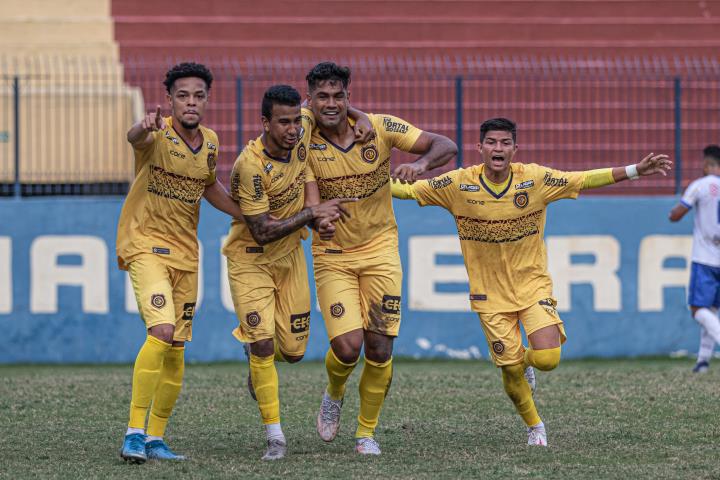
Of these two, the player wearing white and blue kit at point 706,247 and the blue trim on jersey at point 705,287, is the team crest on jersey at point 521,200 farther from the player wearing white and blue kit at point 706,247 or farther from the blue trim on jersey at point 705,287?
the blue trim on jersey at point 705,287

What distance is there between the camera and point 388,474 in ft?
21.4

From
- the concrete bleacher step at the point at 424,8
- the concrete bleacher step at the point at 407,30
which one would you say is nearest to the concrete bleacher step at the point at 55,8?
the concrete bleacher step at the point at 424,8

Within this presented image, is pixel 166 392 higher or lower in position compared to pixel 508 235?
lower

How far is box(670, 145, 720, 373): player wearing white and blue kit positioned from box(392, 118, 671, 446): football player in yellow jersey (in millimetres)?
4877

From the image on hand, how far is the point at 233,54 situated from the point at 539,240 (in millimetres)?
11614

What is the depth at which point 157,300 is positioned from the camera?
7.09m

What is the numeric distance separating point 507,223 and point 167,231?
2150mm

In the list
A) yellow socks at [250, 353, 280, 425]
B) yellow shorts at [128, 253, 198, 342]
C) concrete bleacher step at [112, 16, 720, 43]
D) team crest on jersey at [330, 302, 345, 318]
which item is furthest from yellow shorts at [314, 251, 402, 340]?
concrete bleacher step at [112, 16, 720, 43]

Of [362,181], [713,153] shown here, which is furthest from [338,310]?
[713,153]

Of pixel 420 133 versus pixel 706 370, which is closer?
pixel 420 133

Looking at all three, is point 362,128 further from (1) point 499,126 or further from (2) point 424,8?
(2) point 424,8

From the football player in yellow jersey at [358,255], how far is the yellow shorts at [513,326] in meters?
0.63

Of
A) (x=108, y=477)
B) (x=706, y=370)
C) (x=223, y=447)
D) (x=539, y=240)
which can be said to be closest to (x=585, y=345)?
(x=706, y=370)

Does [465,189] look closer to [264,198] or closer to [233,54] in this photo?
[264,198]
